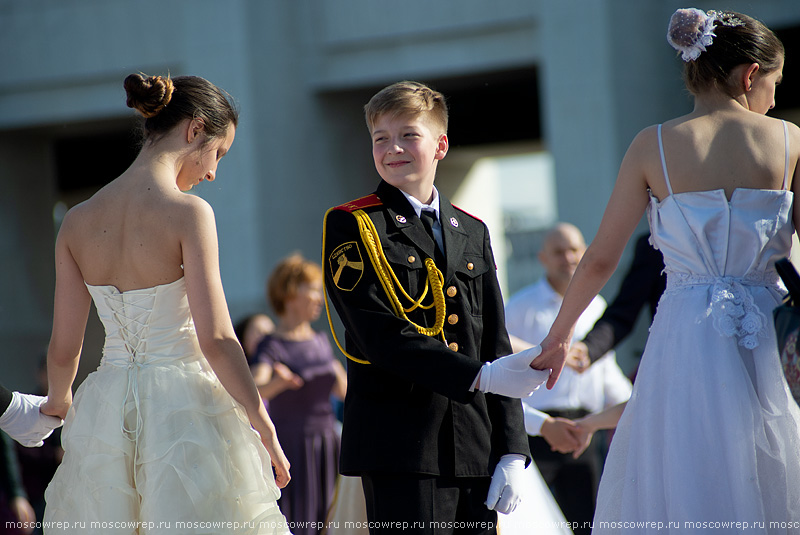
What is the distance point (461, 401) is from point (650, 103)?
943 centimetres

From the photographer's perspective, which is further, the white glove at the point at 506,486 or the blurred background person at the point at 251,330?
the blurred background person at the point at 251,330

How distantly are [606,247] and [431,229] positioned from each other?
1.82ft

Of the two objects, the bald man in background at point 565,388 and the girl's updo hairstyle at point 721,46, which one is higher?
the girl's updo hairstyle at point 721,46

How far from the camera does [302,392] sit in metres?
6.31

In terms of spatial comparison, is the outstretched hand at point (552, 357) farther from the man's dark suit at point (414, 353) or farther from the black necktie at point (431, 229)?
the black necktie at point (431, 229)

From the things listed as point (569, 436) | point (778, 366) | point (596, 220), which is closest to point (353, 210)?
point (778, 366)

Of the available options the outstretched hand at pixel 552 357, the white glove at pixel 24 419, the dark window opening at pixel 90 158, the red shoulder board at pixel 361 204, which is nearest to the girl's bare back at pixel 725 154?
the outstretched hand at pixel 552 357

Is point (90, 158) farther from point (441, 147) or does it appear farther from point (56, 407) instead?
point (441, 147)

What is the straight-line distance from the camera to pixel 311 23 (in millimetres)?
13250

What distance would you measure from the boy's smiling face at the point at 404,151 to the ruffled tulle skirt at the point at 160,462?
34.2 inches

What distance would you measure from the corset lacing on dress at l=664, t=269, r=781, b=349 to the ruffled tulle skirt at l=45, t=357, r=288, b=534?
144 cm

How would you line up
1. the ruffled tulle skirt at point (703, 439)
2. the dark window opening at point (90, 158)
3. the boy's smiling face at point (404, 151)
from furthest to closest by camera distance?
the dark window opening at point (90, 158)
the boy's smiling face at point (404, 151)
the ruffled tulle skirt at point (703, 439)

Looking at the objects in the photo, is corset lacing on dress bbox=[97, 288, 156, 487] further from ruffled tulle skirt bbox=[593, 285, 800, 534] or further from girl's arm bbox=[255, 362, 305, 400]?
girl's arm bbox=[255, 362, 305, 400]

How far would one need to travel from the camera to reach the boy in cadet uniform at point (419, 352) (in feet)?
9.78
